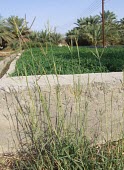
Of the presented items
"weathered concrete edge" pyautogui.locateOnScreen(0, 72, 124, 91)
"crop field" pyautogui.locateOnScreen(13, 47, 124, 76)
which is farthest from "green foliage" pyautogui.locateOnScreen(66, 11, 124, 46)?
"weathered concrete edge" pyautogui.locateOnScreen(0, 72, 124, 91)

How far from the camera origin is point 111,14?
4162 centimetres

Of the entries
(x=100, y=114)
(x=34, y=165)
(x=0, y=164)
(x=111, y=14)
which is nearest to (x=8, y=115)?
(x=0, y=164)

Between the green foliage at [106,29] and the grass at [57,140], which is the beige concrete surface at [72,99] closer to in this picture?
the grass at [57,140]

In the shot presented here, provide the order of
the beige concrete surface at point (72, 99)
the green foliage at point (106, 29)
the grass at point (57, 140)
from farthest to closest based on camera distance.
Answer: the green foliage at point (106, 29) → the beige concrete surface at point (72, 99) → the grass at point (57, 140)

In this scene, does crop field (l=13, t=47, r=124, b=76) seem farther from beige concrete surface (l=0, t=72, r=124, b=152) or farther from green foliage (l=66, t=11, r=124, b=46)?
green foliage (l=66, t=11, r=124, b=46)

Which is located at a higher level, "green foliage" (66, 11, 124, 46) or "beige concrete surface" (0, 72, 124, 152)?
"green foliage" (66, 11, 124, 46)

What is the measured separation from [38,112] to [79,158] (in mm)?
563

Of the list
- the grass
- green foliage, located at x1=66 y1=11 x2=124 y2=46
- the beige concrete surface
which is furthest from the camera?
green foliage, located at x1=66 y1=11 x2=124 y2=46

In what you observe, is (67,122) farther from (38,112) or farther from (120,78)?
(120,78)

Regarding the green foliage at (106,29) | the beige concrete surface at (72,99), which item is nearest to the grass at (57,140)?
the beige concrete surface at (72,99)

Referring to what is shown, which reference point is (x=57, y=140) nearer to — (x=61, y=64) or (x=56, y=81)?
(x=56, y=81)

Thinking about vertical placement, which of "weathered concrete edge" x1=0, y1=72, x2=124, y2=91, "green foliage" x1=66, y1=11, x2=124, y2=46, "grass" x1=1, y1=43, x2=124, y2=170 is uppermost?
"green foliage" x1=66, y1=11, x2=124, y2=46

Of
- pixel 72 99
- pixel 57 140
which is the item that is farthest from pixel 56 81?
pixel 57 140

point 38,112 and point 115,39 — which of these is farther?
point 115,39
